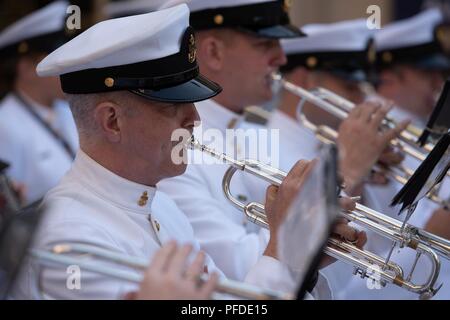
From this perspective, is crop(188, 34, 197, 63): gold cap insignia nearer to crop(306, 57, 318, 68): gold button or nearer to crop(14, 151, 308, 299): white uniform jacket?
crop(14, 151, 308, 299): white uniform jacket

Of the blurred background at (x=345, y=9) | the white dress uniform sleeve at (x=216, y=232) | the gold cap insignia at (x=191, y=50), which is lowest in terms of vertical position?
the blurred background at (x=345, y=9)

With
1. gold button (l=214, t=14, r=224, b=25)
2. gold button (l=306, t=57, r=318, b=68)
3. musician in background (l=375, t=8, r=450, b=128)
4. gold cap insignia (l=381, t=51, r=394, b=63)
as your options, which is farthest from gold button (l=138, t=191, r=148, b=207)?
gold cap insignia (l=381, t=51, r=394, b=63)

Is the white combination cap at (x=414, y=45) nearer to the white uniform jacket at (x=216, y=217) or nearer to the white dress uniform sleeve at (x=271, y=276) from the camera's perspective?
the white uniform jacket at (x=216, y=217)

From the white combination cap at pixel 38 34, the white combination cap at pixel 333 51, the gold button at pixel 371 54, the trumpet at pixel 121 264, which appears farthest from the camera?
the white combination cap at pixel 38 34

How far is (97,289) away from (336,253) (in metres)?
0.85

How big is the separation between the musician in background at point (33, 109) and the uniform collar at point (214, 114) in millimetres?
1873

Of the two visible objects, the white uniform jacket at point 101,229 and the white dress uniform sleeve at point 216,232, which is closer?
the white uniform jacket at point 101,229

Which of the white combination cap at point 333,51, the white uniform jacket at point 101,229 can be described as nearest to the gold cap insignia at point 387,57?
the white combination cap at point 333,51

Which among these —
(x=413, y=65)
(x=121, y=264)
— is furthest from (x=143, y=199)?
(x=413, y=65)

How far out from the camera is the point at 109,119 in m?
2.86

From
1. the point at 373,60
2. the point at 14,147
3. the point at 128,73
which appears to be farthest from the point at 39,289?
the point at 373,60

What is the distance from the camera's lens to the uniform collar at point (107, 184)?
2.86m

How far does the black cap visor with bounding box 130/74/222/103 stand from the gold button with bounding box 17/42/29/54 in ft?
10.7
